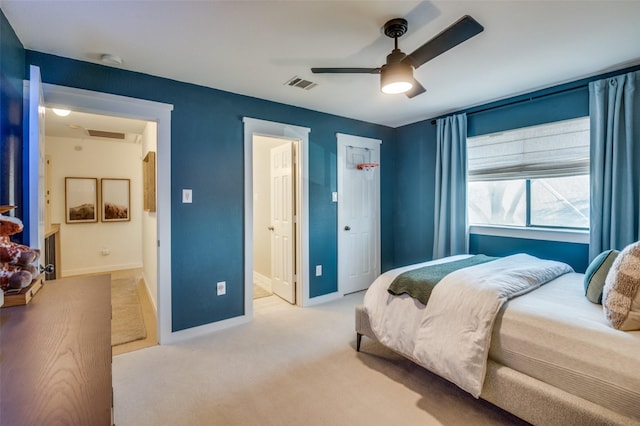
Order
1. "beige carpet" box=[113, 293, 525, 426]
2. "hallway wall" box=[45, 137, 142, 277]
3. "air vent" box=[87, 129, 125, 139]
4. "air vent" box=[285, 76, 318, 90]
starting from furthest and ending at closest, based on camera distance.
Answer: "hallway wall" box=[45, 137, 142, 277] < "air vent" box=[87, 129, 125, 139] < "air vent" box=[285, 76, 318, 90] < "beige carpet" box=[113, 293, 525, 426]

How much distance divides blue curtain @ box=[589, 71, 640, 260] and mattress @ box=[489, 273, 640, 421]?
3.82 feet

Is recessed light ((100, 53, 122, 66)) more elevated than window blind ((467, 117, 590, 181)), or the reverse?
recessed light ((100, 53, 122, 66))

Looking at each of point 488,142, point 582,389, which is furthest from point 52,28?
point 488,142

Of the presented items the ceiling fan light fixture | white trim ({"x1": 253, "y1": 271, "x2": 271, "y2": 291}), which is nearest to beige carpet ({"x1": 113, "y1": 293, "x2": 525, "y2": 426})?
white trim ({"x1": 253, "y1": 271, "x2": 271, "y2": 291})

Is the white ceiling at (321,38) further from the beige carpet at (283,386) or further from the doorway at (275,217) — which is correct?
the beige carpet at (283,386)

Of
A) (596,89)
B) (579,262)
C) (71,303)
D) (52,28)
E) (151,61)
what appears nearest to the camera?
(71,303)

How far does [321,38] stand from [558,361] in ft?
7.71

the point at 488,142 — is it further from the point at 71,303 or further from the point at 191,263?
the point at 71,303

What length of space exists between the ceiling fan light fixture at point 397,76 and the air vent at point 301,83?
42.2 inches

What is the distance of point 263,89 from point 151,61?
100cm

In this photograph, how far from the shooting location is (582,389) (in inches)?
57.2

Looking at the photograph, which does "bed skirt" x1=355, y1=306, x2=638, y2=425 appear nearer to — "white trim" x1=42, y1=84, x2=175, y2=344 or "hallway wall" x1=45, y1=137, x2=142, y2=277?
"white trim" x1=42, y1=84, x2=175, y2=344

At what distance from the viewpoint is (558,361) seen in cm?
153

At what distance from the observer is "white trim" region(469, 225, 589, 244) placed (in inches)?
116
